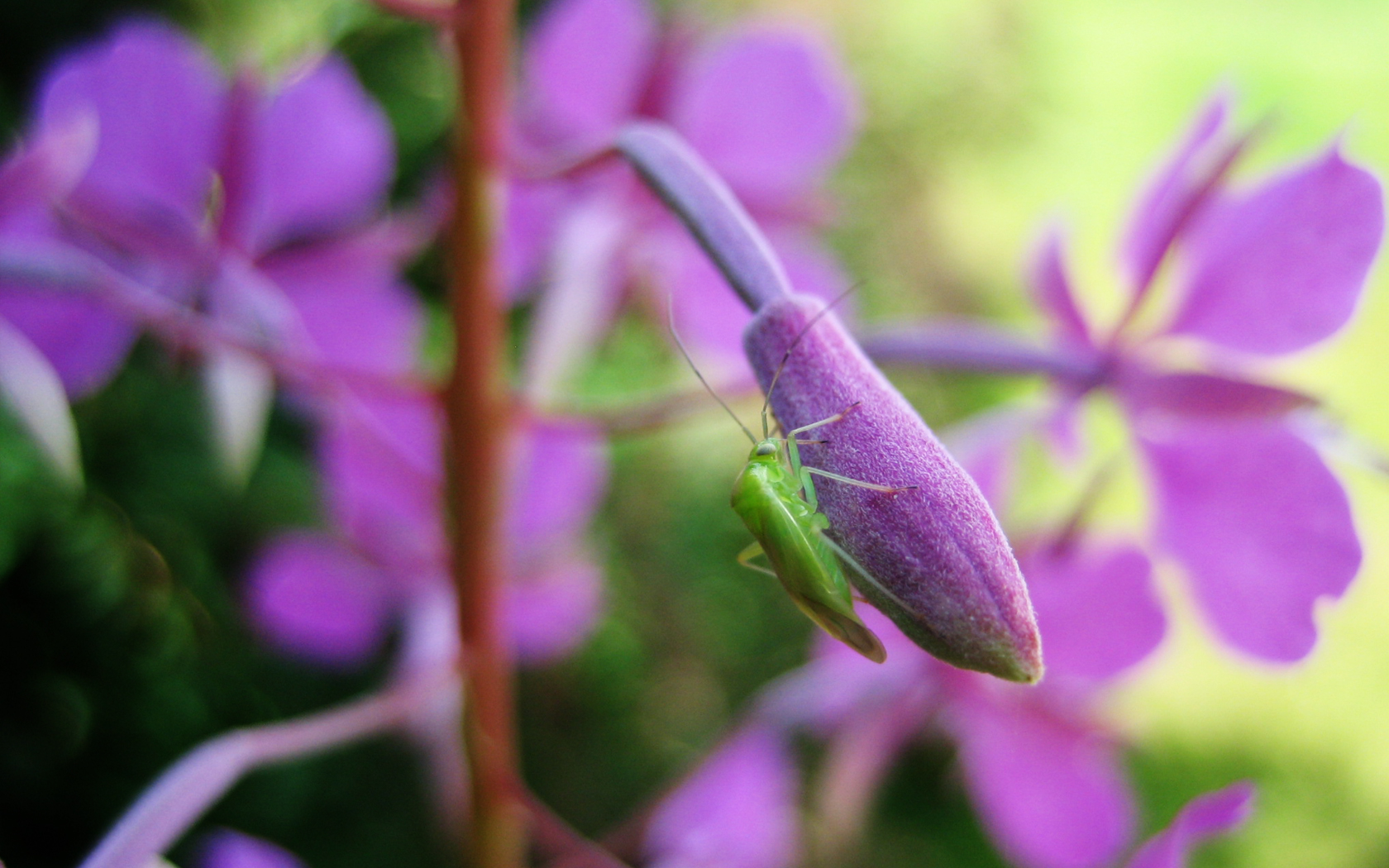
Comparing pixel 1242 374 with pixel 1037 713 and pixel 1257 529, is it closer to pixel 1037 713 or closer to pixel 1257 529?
pixel 1257 529

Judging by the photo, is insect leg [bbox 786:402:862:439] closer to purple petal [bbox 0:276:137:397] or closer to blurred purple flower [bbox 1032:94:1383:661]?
blurred purple flower [bbox 1032:94:1383:661]

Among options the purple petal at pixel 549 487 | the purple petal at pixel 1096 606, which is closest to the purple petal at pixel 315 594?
the purple petal at pixel 549 487

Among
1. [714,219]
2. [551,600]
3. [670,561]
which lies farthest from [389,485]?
[670,561]

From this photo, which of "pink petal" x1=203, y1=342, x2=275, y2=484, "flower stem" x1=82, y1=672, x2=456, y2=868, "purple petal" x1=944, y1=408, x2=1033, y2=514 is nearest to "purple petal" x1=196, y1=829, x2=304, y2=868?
"flower stem" x1=82, y1=672, x2=456, y2=868

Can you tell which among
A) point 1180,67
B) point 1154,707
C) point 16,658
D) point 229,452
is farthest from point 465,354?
point 1180,67

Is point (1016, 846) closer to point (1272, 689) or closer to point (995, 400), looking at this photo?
point (995, 400)

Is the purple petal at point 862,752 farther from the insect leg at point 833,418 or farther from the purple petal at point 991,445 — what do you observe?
the insect leg at point 833,418
